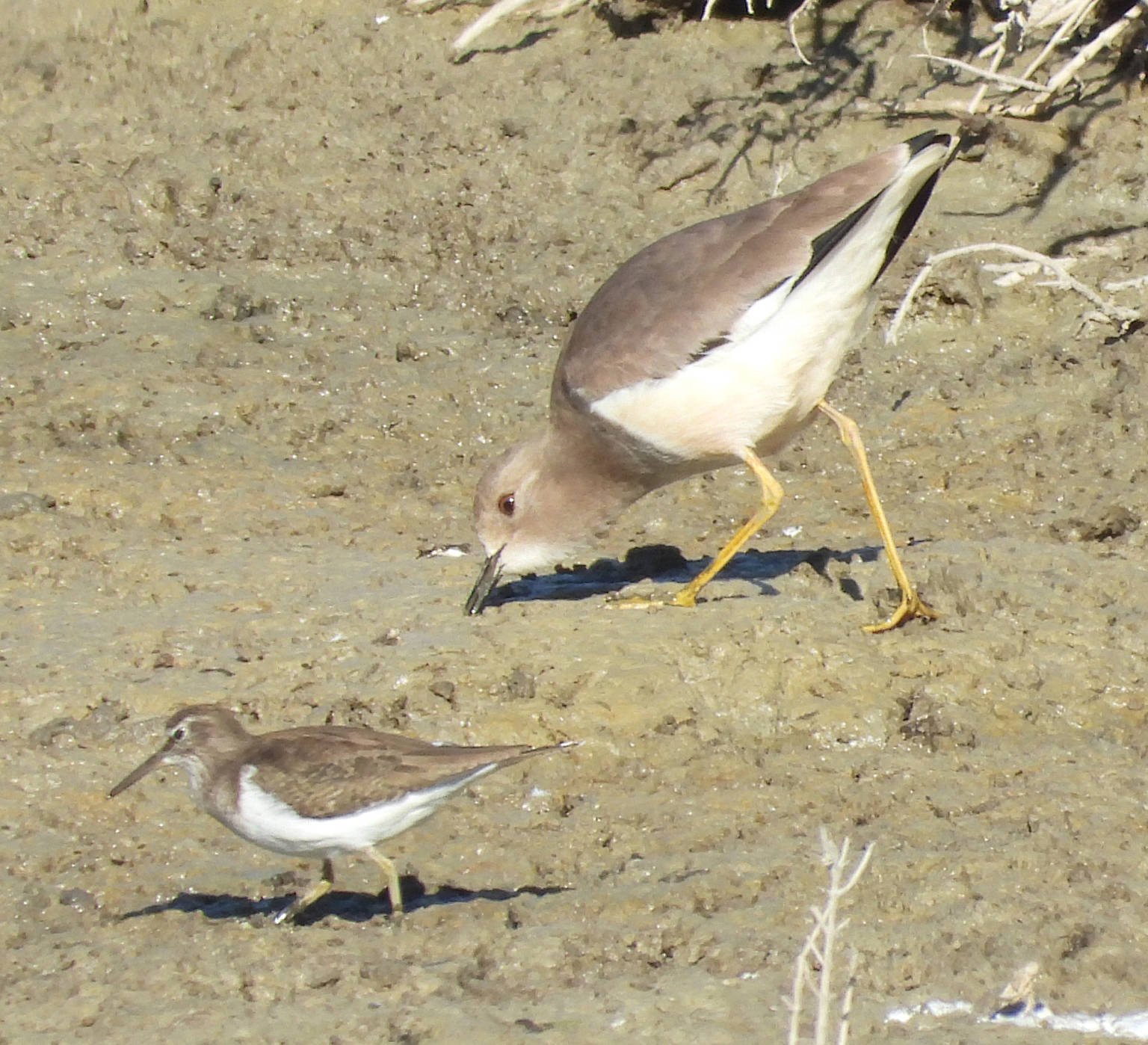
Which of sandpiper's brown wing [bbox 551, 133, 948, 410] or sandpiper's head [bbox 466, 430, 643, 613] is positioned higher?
sandpiper's brown wing [bbox 551, 133, 948, 410]

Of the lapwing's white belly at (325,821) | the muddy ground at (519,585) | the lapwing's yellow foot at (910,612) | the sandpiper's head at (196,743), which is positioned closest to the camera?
the muddy ground at (519,585)

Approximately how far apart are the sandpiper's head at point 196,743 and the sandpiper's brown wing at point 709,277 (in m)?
2.22

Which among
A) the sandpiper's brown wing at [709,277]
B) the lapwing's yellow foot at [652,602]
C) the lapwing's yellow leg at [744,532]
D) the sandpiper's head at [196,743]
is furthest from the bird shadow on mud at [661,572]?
the sandpiper's head at [196,743]

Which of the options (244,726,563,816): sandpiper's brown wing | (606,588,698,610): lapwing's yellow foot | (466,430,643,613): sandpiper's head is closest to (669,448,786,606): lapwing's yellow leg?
(606,588,698,610): lapwing's yellow foot

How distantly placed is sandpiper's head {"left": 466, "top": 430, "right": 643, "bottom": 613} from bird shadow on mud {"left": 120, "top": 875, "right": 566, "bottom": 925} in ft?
6.57

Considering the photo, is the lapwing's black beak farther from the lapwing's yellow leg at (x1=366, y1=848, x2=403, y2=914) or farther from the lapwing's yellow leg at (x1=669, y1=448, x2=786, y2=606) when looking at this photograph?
the lapwing's yellow leg at (x1=366, y1=848, x2=403, y2=914)

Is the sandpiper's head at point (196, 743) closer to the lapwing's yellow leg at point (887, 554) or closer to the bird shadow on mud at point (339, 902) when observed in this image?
the bird shadow on mud at point (339, 902)

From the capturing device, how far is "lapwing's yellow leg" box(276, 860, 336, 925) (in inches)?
185

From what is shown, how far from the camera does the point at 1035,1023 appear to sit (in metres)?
3.96

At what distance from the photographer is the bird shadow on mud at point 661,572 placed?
6.91 meters

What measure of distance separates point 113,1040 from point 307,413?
465 cm

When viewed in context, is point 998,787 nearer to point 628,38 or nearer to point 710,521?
point 710,521

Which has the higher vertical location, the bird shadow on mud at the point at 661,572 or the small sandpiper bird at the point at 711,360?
the small sandpiper bird at the point at 711,360

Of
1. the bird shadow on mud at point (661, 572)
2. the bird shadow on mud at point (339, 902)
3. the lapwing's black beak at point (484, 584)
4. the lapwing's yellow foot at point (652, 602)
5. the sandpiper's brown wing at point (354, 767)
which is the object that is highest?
the sandpiper's brown wing at point (354, 767)
